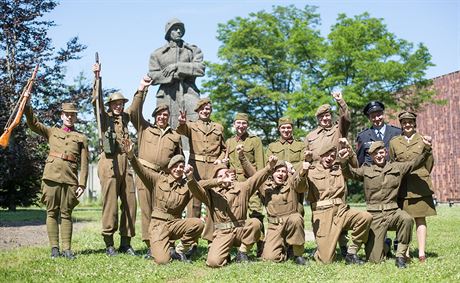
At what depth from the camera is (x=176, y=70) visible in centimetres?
1059

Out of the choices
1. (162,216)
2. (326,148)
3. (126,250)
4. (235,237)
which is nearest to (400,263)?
(326,148)

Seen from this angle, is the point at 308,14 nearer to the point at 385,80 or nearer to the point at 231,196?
the point at 385,80

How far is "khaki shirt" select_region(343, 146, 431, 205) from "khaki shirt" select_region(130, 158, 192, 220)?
8.08 ft

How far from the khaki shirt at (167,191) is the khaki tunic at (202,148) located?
45cm

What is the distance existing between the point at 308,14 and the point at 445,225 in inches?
1051

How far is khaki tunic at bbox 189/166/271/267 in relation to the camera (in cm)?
784

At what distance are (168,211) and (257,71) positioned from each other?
2849cm

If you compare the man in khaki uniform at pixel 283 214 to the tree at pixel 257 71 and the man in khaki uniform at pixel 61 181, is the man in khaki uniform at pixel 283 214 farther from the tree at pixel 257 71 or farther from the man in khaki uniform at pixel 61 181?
the tree at pixel 257 71

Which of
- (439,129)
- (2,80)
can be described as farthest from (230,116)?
(2,80)

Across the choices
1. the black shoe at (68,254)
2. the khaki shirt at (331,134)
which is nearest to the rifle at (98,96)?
the black shoe at (68,254)

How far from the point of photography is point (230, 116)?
120ft

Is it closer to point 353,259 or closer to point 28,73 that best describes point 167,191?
point 353,259

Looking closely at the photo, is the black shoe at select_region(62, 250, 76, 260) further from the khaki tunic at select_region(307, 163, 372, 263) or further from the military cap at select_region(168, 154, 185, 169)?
the khaki tunic at select_region(307, 163, 372, 263)

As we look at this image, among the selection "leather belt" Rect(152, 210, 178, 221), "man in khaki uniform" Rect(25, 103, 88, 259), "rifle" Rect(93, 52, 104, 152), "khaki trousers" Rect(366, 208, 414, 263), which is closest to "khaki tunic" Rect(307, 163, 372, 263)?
"khaki trousers" Rect(366, 208, 414, 263)
